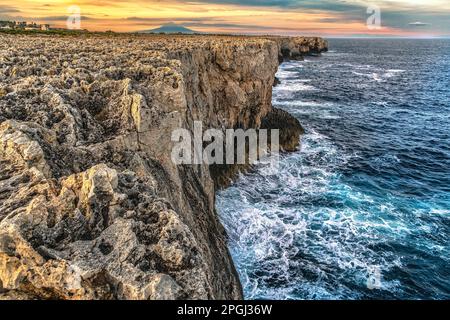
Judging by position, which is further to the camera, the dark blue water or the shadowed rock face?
the dark blue water

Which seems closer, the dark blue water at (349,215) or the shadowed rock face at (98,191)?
the shadowed rock face at (98,191)

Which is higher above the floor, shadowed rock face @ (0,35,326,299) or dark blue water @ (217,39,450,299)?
shadowed rock face @ (0,35,326,299)

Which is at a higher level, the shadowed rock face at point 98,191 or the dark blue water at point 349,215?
the shadowed rock face at point 98,191

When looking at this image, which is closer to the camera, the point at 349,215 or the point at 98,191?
the point at 98,191
